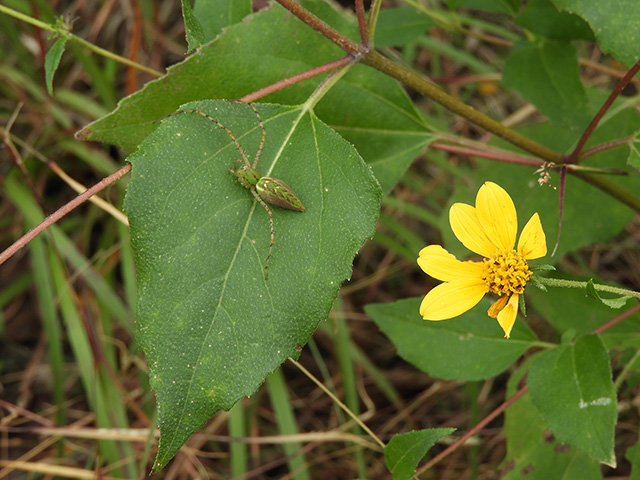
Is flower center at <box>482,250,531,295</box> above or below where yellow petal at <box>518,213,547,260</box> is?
below

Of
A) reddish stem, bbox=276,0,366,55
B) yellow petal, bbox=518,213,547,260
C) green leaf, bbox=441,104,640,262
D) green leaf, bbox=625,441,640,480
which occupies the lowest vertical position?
green leaf, bbox=625,441,640,480

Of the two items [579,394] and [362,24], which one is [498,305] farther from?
[362,24]

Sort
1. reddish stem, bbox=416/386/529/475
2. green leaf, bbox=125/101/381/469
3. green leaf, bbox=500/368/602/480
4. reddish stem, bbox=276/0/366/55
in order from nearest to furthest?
green leaf, bbox=125/101/381/469
reddish stem, bbox=276/0/366/55
reddish stem, bbox=416/386/529/475
green leaf, bbox=500/368/602/480

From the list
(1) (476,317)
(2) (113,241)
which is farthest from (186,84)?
(2) (113,241)

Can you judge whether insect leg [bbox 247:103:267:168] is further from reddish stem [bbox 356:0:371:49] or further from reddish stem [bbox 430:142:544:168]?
reddish stem [bbox 430:142:544:168]

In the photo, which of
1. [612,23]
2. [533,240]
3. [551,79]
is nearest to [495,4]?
[551,79]

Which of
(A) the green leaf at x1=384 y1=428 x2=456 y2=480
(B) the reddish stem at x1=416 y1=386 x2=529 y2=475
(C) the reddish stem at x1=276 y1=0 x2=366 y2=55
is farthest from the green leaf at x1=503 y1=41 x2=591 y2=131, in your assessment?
(A) the green leaf at x1=384 y1=428 x2=456 y2=480
